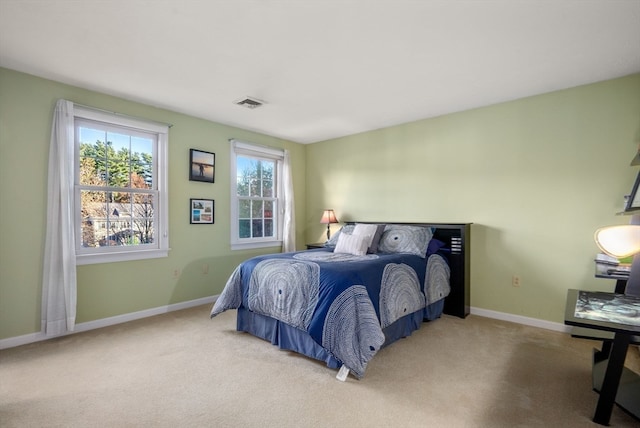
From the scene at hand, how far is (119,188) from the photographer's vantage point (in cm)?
338

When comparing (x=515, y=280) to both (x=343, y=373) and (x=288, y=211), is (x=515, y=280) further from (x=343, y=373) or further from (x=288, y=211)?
(x=288, y=211)

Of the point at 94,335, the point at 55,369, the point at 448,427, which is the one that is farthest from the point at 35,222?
the point at 448,427

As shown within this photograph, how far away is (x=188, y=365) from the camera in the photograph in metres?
2.35

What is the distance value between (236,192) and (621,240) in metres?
4.01

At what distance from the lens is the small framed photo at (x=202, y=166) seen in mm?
3932

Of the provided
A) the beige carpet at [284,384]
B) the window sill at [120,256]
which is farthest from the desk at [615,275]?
the window sill at [120,256]

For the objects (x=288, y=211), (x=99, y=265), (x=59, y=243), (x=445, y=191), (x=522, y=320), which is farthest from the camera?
(x=288, y=211)

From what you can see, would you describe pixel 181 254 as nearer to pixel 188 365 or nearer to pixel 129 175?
pixel 129 175

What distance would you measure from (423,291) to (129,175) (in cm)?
338

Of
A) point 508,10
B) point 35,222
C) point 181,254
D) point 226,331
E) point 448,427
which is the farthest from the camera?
point 181,254

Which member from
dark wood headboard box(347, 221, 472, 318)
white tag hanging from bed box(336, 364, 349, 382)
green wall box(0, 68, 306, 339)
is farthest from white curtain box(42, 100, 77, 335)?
dark wood headboard box(347, 221, 472, 318)

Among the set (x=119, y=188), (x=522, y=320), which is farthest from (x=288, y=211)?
(x=522, y=320)

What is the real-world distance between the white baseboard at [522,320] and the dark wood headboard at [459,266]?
0.16 meters

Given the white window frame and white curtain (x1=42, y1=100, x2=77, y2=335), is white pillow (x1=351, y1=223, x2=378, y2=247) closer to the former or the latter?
the white window frame
